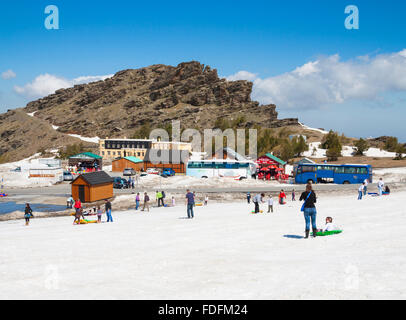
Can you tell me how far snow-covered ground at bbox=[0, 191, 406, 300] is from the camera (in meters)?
7.66

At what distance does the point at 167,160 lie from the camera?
2677 inches

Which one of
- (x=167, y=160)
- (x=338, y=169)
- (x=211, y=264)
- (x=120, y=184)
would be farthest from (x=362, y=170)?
(x=211, y=264)

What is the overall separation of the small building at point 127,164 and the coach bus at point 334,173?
33946 millimetres

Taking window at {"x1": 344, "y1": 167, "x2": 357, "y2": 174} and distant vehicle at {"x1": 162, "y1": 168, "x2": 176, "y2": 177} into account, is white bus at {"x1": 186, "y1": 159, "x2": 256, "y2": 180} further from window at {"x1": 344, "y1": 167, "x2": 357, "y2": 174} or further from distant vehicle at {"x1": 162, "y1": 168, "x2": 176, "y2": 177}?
window at {"x1": 344, "y1": 167, "x2": 357, "y2": 174}

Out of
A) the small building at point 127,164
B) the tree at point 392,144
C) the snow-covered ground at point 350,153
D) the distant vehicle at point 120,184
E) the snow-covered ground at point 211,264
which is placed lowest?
the snow-covered ground at point 211,264

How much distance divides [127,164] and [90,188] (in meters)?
35.8

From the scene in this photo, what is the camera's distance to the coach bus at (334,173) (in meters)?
48.2

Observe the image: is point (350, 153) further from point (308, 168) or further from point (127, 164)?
point (127, 164)

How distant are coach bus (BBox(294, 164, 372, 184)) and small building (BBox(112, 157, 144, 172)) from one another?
33946mm

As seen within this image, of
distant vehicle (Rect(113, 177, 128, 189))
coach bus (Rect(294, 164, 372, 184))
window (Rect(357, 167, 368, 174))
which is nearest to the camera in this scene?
window (Rect(357, 167, 368, 174))

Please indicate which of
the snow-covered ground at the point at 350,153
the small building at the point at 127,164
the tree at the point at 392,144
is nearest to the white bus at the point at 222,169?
the small building at the point at 127,164

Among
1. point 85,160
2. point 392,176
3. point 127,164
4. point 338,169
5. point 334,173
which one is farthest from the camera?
point 85,160

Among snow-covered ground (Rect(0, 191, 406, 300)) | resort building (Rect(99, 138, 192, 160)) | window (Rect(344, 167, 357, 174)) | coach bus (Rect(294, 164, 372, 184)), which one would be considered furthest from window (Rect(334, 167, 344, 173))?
resort building (Rect(99, 138, 192, 160))

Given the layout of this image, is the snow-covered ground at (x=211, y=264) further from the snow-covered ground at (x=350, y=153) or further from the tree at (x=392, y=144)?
the tree at (x=392, y=144)
